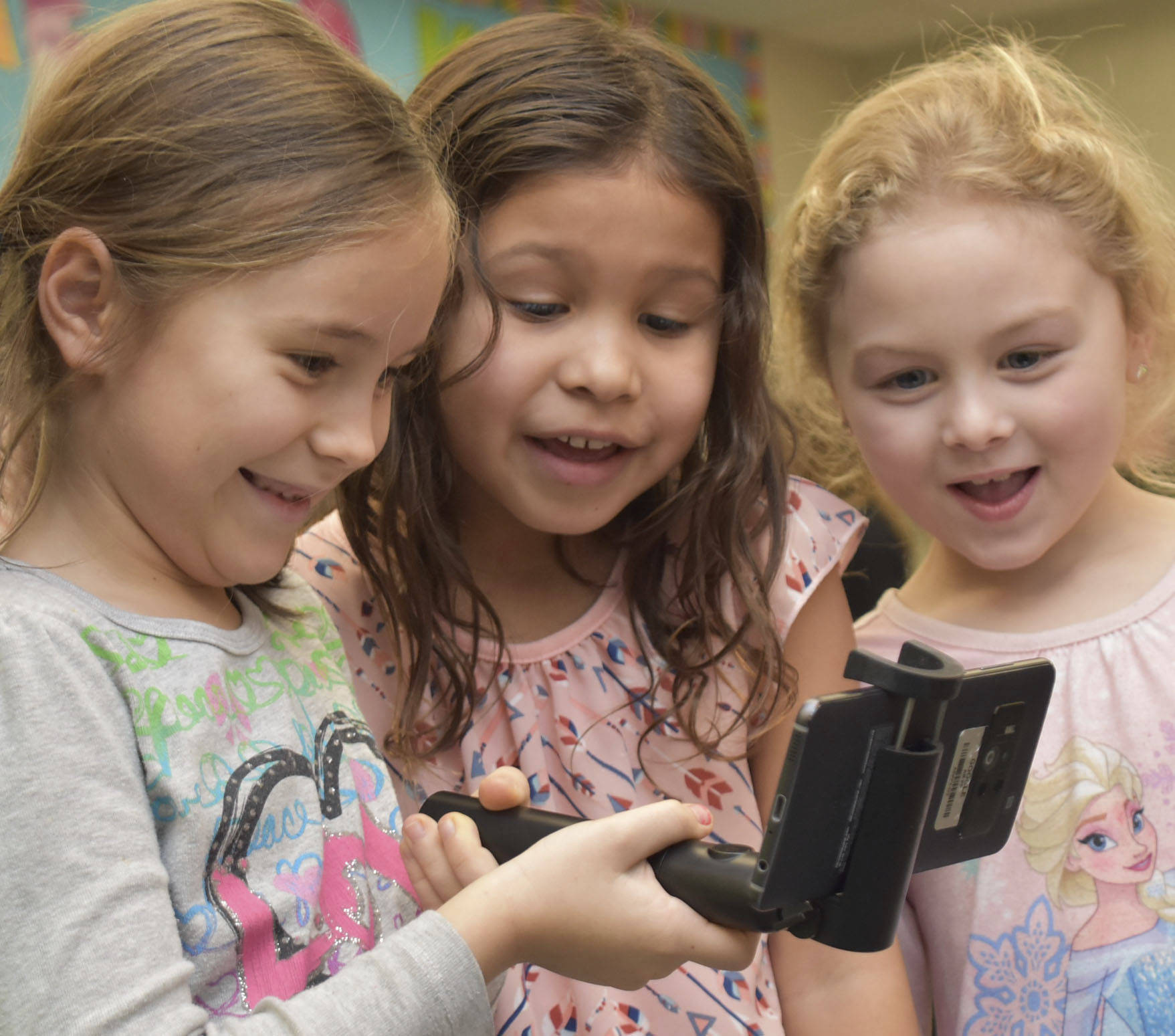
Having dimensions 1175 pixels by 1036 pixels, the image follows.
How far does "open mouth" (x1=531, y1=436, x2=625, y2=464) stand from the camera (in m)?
0.97

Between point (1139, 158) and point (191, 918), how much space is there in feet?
3.49

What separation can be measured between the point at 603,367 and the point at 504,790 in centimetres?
33

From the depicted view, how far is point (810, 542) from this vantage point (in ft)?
3.66

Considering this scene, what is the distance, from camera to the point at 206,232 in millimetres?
693

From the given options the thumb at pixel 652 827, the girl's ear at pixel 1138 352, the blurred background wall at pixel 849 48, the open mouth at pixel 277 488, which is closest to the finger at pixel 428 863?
the thumb at pixel 652 827

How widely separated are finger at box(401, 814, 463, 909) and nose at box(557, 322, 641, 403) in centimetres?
34

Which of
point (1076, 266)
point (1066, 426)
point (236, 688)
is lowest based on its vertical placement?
point (236, 688)

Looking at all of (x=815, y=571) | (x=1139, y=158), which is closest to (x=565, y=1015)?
(x=815, y=571)

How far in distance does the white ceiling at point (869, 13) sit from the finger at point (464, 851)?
3.50 meters

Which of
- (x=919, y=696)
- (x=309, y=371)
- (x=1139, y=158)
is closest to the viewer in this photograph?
(x=919, y=696)

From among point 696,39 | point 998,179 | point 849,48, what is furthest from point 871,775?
point 849,48

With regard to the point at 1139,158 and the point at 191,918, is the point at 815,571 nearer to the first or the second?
the point at 1139,158

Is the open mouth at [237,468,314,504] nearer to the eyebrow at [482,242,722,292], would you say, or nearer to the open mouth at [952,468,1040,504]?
the eyebrow at [482,242,722,292]

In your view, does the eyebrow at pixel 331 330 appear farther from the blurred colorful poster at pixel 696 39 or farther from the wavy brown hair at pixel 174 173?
the blurred colorful poster at pixel 696 39
